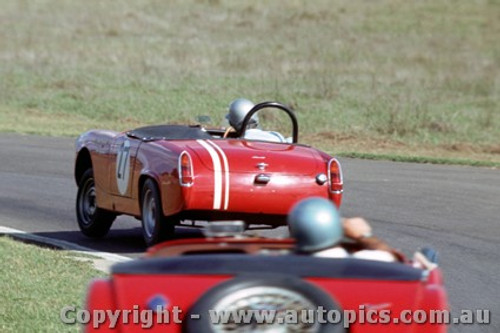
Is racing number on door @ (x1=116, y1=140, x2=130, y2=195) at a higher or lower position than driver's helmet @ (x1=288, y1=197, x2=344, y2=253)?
lower

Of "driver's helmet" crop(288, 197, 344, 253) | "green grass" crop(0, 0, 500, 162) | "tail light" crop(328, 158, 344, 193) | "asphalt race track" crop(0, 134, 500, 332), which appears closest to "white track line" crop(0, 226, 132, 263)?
"asphalt race track" crop(0, 134, 500, 332)

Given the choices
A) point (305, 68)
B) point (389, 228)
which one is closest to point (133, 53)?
point (305, 68)

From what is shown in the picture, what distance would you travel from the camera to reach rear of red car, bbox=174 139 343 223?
10.7 metres

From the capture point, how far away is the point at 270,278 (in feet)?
16.0

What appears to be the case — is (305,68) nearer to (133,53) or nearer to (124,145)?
(133,53)

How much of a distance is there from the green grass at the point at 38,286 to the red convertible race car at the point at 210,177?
878 millimetres

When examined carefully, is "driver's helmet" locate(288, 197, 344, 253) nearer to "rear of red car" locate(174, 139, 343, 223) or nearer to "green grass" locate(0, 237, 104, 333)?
"green grass" locate(0, 237, 104, 333)

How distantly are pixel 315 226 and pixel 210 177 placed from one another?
5.46 metres

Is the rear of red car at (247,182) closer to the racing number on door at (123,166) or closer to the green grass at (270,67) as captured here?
the racing number on door at (123,166)

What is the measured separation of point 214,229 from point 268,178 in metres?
5.06

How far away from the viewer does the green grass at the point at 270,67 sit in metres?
26.3

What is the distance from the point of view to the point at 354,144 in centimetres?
2364

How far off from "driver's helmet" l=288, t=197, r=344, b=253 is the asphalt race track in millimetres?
3475

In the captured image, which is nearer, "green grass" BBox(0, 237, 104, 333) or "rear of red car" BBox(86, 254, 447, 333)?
"rear of red car" BBox(86, 254, 447, 333)
